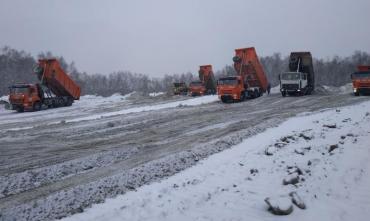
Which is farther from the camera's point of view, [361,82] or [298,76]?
[298,76]

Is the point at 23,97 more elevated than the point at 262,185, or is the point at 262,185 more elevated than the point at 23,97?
the point at 23,97

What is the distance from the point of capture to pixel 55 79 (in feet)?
108

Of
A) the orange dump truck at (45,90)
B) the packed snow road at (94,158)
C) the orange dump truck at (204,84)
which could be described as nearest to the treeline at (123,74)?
the orange dump truck at (204,84)

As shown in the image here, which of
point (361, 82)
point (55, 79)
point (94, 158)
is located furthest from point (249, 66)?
point (94, 158)

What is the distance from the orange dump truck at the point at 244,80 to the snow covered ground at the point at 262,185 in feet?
55.3

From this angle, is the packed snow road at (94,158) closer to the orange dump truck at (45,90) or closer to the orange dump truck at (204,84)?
the orange dump truck at (45,90)

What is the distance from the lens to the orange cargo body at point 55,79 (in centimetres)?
3238

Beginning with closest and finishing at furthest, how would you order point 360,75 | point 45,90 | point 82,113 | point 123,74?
point 82,113 → point 360,75 → point 45,90 → point 123,74

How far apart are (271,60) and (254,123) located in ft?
384

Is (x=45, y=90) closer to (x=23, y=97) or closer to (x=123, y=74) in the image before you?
(x=23, y=97)

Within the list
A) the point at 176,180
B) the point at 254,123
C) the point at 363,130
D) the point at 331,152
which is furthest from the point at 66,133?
the point at 363,130

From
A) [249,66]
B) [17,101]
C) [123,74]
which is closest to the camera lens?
[249,66]

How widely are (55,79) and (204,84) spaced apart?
1614cm

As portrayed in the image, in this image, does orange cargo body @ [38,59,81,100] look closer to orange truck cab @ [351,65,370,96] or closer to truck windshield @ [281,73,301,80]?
truck windshield @ [281,73,301,80]
